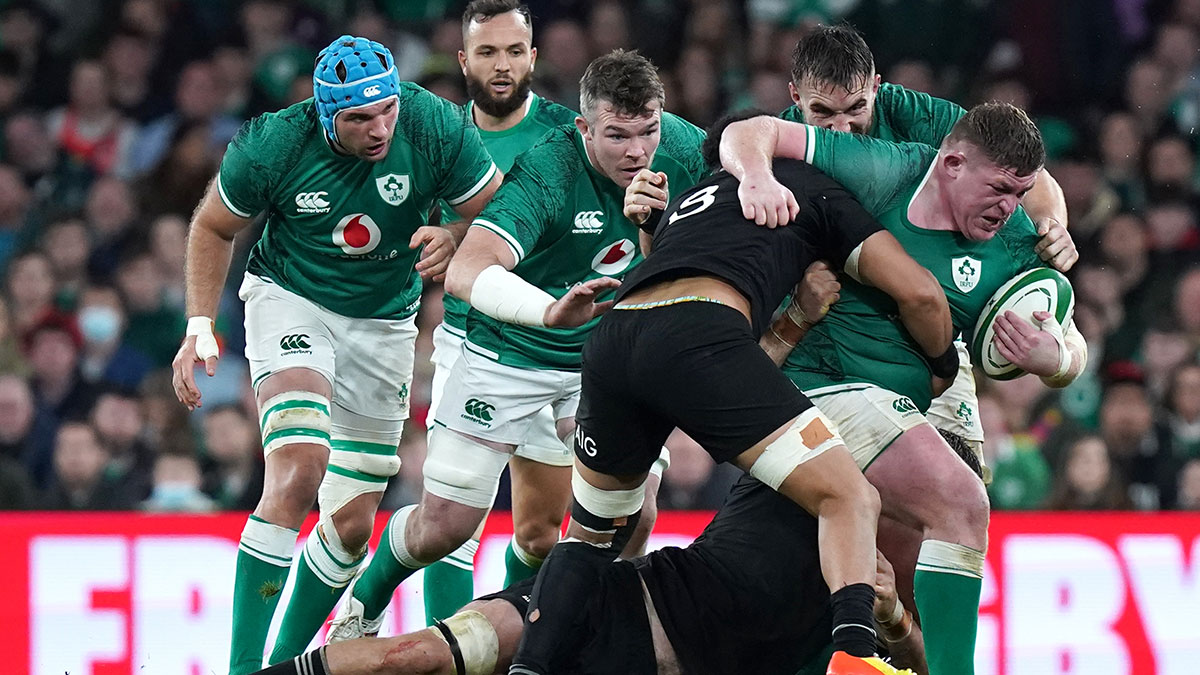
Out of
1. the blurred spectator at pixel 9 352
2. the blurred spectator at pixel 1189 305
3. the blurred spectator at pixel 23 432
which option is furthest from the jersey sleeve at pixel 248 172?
the blurred spectator at pixel 1189 305

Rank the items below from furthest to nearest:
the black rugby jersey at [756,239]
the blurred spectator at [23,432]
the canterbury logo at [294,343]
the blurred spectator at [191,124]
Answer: the blurred spectator at [191,124] < the blurred spectator at [23,432] < the canterbury logo at [294,343] < the black rugby jersey at [756,239]

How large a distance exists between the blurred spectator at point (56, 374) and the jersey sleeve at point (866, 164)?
5.20 meters

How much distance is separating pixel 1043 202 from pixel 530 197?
1.69m

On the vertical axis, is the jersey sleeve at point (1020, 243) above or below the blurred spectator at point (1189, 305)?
above

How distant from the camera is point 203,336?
5.38 metres

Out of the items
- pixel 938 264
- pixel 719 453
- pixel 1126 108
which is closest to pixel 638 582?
pixel 719 453

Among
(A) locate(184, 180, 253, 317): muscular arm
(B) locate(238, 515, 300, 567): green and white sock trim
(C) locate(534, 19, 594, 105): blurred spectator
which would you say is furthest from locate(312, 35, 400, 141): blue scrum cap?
(C) locate(534, 19, 594, 105): blurred spectator

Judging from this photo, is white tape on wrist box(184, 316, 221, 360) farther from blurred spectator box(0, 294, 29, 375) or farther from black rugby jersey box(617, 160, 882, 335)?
blurred spectator box(0, 294, 29, 375)

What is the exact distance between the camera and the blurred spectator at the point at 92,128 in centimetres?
974

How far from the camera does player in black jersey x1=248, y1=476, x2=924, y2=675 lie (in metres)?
4.36

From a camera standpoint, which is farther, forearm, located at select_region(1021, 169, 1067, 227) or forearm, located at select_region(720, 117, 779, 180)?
forearm, located at select_region(1021, 169, 1067, 227)

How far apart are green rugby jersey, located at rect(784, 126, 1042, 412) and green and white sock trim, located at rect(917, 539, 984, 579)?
1.55 feet

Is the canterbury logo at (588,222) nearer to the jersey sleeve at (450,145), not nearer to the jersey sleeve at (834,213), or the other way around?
the jersey sleeve at (450,145)

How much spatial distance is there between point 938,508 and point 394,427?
86.7 inches
